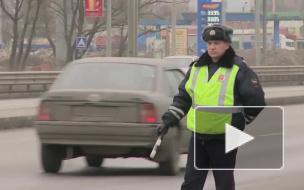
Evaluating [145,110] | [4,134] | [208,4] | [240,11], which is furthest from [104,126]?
[240,11]

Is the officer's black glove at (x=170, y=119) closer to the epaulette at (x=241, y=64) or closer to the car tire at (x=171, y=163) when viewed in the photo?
the epaulette at (x=241, y=64)

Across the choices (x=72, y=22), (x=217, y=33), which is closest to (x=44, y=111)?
(x=217, y=33)

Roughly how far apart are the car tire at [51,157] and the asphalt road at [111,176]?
13 centimetres

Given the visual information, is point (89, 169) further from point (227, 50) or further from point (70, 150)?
point (227, 50)

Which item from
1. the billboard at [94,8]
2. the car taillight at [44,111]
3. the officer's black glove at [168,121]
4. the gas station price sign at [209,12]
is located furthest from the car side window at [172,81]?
the gas station price sign at [209,12]

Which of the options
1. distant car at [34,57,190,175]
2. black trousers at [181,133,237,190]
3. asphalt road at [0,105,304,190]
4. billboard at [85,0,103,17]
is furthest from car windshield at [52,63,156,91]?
billboard at [85,0,103,17]

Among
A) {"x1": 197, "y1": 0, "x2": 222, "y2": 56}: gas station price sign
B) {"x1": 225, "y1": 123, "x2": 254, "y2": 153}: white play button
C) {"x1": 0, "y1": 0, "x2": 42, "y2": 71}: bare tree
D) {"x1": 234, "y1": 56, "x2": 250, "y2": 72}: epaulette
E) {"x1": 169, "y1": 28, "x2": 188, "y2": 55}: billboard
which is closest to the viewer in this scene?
{"x1": 225, "y1": 123, "x2": 254, "y2": 153}: white play button

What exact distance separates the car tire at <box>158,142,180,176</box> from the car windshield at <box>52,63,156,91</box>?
0.89m

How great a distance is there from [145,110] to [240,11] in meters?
87.9

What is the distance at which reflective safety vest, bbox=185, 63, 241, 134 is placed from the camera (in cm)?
588

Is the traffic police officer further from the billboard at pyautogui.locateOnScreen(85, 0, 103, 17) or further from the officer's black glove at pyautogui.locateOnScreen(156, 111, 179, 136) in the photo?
the billboard at pyautogui.locateOnScreen(85, 0, 103, 17)

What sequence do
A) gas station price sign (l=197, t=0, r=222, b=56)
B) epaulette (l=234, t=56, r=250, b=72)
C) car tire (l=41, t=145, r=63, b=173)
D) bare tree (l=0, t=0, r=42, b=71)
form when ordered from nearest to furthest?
epaulette (l=234, t=56, r=250, b=72) → car tire (l=41, t=145, r=63, b=173) → bare tree (l=0, t=0, r=42, b=71) → gas station price sign (l=197, t=0, r=222, b=56)

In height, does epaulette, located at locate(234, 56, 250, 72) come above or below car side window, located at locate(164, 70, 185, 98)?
above

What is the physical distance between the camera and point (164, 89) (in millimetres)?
12211
